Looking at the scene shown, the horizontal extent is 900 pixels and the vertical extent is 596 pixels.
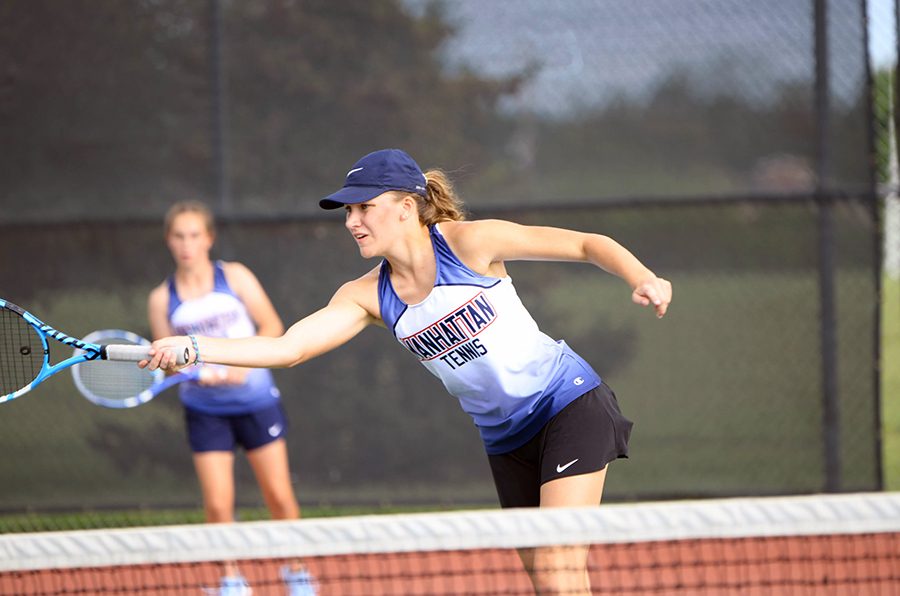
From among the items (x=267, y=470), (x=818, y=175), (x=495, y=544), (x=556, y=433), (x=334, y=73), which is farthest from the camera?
(x=334, y=73)

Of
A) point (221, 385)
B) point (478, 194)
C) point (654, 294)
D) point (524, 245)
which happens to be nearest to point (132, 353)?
point (524, 245)

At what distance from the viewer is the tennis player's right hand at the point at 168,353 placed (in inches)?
112

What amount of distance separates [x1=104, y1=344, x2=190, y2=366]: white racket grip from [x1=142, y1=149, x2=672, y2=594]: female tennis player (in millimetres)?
71

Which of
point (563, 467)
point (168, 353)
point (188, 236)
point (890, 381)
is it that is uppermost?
point (188, 236)

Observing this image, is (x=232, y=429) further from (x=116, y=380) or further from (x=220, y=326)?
(x=116, y=380)

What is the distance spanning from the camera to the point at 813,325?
5645 millimetres

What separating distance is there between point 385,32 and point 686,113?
5.45 feet

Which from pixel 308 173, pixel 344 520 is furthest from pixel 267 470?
pixel 344 520

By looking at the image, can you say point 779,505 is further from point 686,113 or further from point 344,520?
point 686,113

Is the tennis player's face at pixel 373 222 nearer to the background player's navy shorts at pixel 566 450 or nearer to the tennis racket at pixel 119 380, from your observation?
the background player's navy shorts at pixel 566 450

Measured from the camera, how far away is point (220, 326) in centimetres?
485

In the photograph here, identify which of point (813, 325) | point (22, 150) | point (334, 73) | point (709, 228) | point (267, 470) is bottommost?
point (267, 470)

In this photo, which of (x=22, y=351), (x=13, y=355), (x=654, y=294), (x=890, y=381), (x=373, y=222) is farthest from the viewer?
(x=890, y=381)

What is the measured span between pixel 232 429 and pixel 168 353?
2.02 metres
